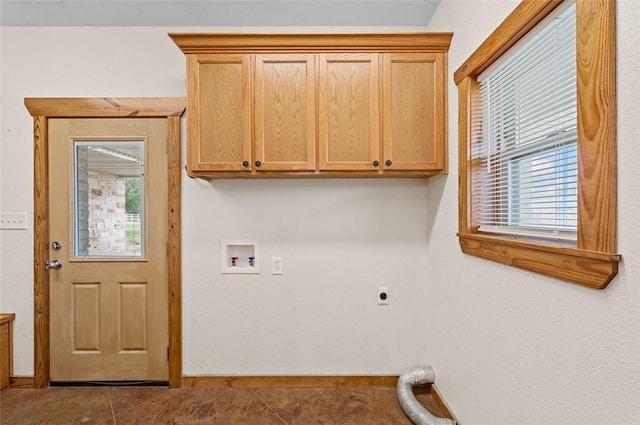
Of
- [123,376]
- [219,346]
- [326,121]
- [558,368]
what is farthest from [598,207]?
[123,376]

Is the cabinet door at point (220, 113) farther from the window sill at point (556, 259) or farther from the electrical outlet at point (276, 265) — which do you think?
the window sill at point (556, 259)

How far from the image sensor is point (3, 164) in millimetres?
2297

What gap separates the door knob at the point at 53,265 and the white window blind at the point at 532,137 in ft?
9.34

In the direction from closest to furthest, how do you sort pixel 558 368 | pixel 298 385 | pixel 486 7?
pixel 558 368 → pixel 486 7 → pixel 298 385

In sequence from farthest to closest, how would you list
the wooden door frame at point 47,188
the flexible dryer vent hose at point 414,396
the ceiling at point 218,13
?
the wooden door frame at point 47,188 < the ceiling at point 218,13 < the flexible dryer vent hose at point 414,396

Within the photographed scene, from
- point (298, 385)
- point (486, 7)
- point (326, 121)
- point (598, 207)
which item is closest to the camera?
point (598, 207)

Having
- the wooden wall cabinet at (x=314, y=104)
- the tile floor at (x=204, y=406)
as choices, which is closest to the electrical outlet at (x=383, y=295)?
the tile floor at (x=204, y=406)

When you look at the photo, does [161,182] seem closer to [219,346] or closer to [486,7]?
[219,346]

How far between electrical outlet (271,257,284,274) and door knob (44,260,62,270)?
1.56 m

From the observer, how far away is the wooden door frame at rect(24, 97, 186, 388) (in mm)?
2246

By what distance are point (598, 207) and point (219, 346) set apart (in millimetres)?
2310

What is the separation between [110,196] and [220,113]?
3.68 ft

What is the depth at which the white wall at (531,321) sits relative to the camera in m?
0.81

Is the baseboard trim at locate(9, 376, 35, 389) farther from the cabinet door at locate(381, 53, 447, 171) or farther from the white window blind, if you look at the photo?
the white window blind
